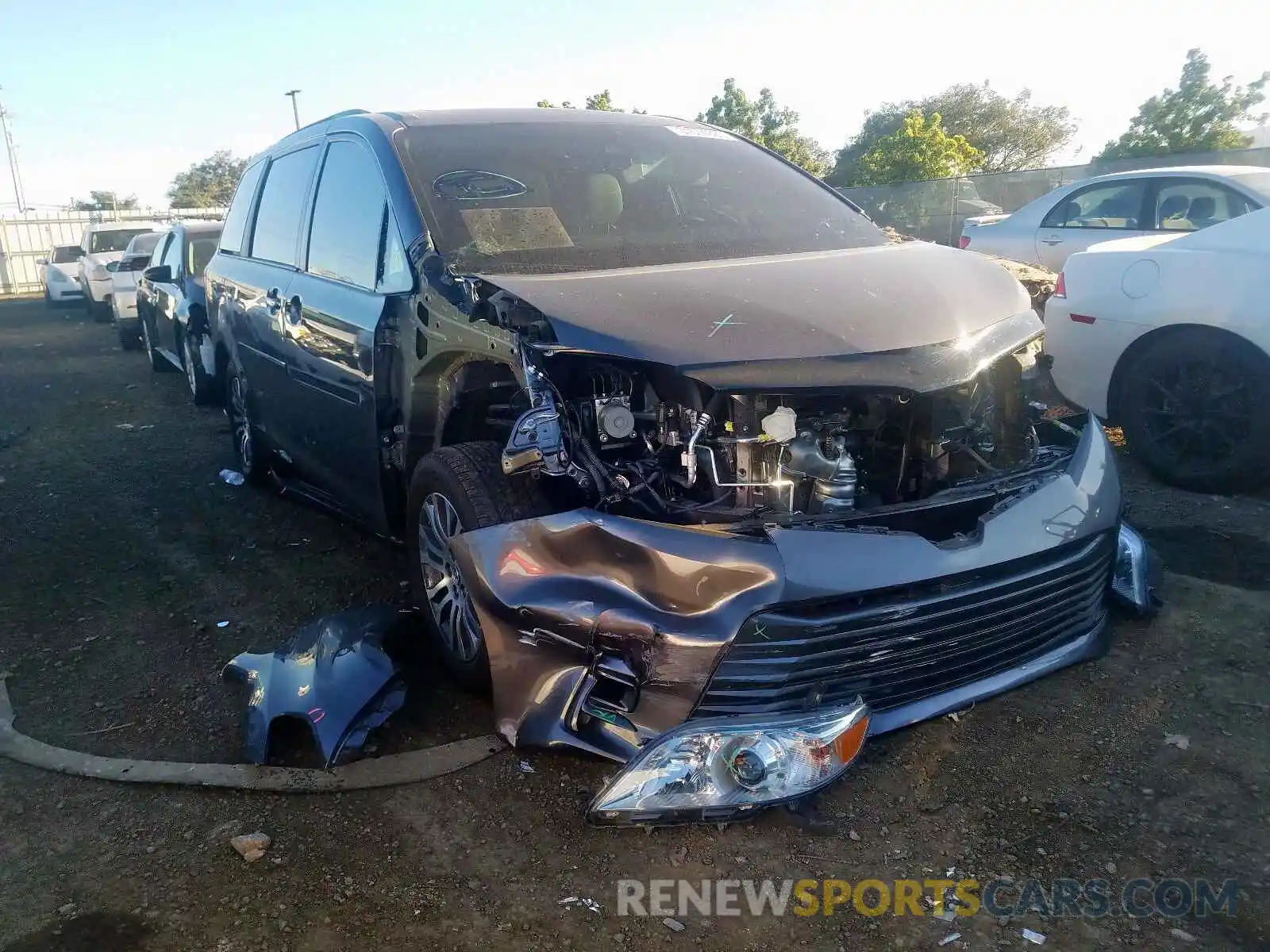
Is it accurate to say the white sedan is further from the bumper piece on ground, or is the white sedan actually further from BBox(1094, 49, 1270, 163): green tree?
BBox(1094, 49, 1270, 163): green tree

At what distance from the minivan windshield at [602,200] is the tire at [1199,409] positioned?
76.5 inches

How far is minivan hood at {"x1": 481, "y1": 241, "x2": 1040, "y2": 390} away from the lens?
2562 mm

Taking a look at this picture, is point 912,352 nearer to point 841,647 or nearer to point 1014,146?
point 841,647

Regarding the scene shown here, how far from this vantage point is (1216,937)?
82.4 inches

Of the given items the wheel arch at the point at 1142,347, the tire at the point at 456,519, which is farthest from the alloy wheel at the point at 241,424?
the wheel arch at the point at 1142,347

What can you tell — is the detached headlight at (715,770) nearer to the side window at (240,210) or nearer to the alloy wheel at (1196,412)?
the alloy wheel at (1196,412)

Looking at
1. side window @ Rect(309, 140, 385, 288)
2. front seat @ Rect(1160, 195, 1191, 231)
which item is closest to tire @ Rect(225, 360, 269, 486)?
side window @ Rect(309, 140, 385, 288)

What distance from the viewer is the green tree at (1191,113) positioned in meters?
28.3

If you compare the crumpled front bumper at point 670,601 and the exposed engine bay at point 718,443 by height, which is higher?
the exposed engine bay at point 718,443

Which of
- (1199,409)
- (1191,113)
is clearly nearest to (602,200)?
(1199,409)

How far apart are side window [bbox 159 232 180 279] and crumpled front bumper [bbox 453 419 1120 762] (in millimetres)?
7534

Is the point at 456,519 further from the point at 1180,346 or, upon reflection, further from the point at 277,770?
the point at 1180,346

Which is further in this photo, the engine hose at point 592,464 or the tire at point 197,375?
the tire at point 197,375

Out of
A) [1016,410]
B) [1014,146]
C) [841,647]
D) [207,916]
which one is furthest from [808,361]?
[1014,146]
